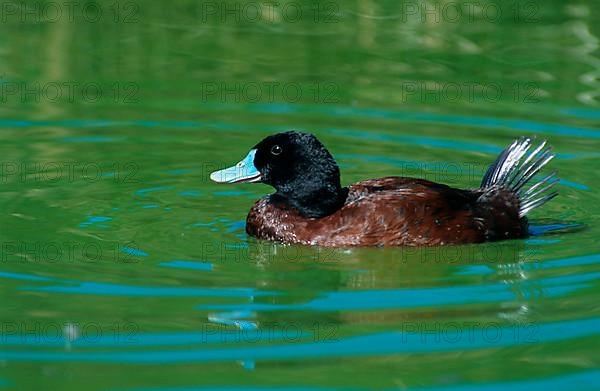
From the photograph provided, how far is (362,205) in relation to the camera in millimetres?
10180

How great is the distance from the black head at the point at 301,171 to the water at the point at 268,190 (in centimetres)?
42

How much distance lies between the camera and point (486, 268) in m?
9.45

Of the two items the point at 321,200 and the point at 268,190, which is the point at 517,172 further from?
the point at 268,190

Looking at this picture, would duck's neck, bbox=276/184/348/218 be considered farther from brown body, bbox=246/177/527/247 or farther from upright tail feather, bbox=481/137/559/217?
upright tail feather, bbox=481/137/559/217

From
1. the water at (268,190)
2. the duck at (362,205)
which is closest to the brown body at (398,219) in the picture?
the duck at (362,205)

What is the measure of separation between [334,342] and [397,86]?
7.62 metres

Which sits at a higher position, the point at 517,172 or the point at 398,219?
the point at 517,172

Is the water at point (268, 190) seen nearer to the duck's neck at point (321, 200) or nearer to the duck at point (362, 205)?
the duck at point (362, 205)

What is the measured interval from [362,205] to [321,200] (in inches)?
14.4

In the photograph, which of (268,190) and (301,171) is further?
(268,190)

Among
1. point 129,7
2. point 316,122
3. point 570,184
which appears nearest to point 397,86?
point 316,122

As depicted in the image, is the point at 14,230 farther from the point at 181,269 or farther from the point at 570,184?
the point at 570,184

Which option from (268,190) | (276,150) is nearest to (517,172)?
(276,150)

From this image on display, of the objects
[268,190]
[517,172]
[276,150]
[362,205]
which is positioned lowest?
[268,190]
